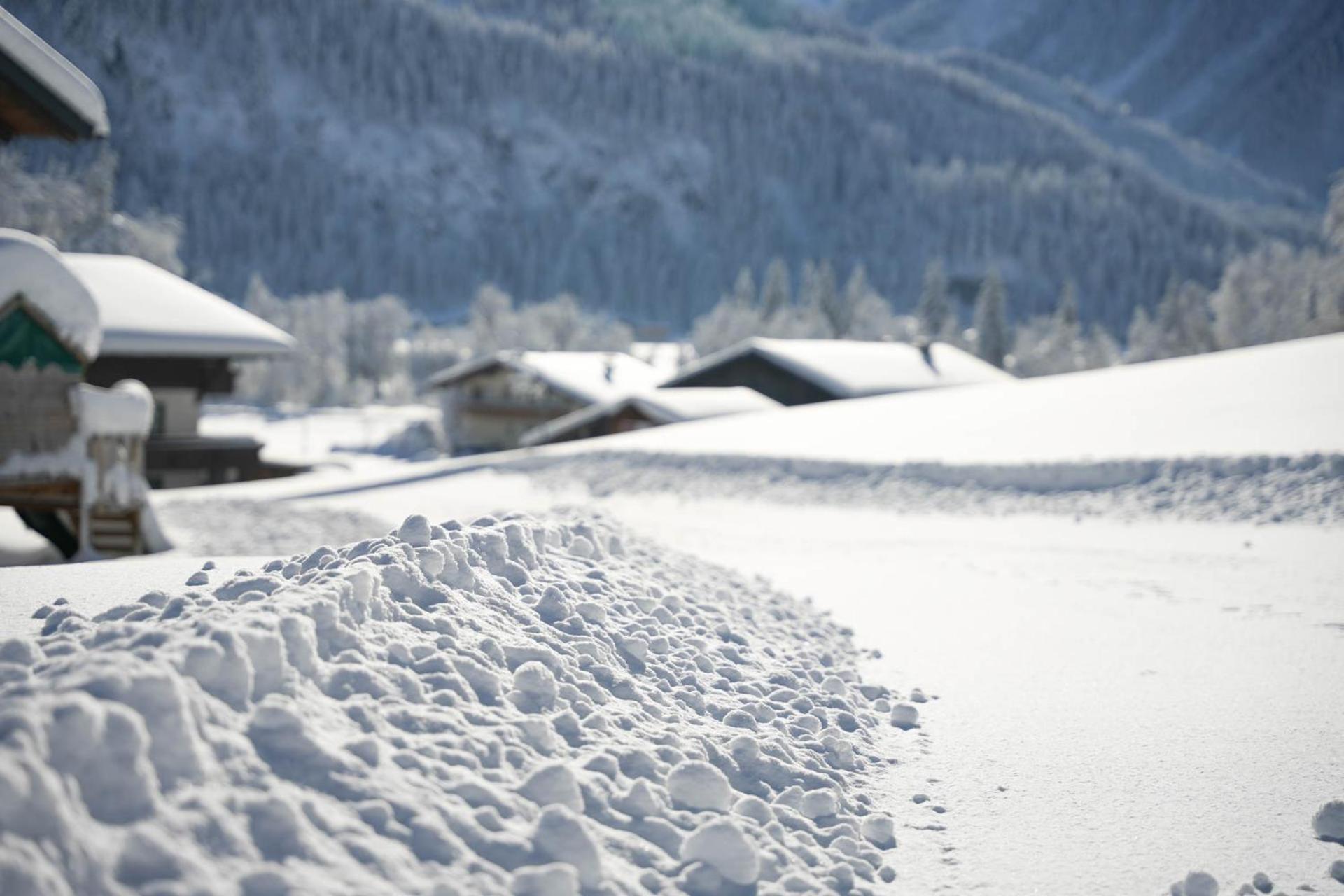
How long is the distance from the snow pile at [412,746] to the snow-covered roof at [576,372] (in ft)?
119

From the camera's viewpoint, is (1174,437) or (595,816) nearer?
(595,816)

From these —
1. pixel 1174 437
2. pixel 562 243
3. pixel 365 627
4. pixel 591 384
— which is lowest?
pixel 365 627

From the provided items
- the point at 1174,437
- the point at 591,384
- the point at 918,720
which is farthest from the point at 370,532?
the point at 591,384

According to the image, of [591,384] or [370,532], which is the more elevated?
[591,384]

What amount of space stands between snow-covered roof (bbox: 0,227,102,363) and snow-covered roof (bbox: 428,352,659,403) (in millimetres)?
30129

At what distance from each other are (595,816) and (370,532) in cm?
1314

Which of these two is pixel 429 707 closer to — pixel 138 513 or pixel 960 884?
pixel 960 884

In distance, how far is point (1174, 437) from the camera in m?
16.8

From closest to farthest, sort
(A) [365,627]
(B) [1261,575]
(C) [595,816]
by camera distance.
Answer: (C) [595,816] < (A) [365,627] < (B) [1261,575]

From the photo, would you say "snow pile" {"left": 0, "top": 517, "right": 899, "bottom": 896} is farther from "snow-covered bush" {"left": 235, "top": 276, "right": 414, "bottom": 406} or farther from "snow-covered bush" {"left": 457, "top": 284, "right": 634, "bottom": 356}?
"snow-covered bush" {"left": 235, "top": 276, "right": 414, "bottom": 406}

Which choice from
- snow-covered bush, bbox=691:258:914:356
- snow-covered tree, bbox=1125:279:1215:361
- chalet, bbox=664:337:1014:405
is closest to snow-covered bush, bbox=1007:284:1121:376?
snow-covered tree, bbox=1125:279:1215:361

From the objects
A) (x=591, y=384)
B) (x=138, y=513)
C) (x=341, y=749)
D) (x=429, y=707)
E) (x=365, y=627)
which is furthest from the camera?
(x=591, y=384)

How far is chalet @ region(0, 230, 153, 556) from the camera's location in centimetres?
1055

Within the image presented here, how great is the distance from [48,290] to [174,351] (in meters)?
13.4
